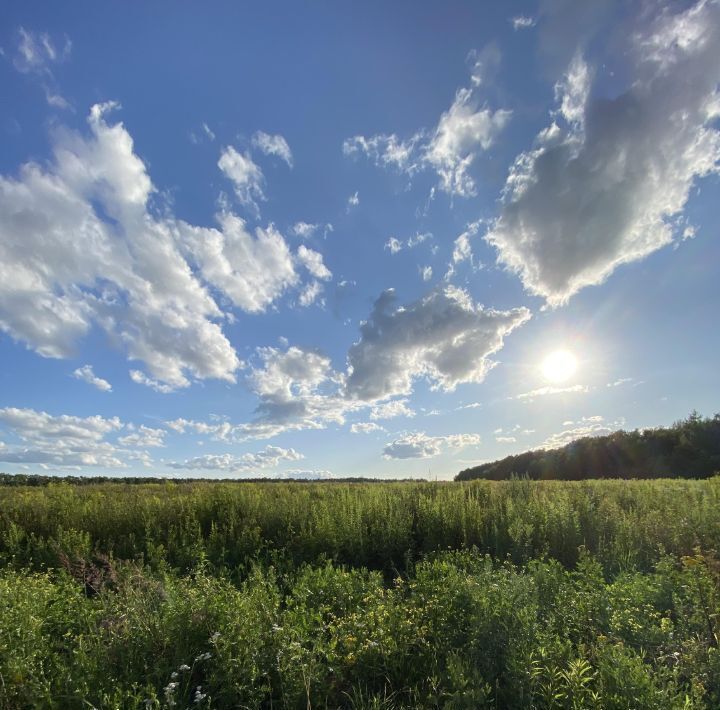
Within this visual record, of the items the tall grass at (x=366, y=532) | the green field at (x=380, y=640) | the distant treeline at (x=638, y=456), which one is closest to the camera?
the green field at (x=380, y=640)

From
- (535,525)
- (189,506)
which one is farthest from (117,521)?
A: (535,525)

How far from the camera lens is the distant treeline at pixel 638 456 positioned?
31.9 m

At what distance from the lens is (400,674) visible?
11.3 ft

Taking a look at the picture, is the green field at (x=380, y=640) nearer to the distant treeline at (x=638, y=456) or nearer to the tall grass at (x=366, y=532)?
the tall grass at (x=366, y=532)

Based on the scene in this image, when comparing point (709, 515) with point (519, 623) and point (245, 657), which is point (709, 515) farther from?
point (245, 657)

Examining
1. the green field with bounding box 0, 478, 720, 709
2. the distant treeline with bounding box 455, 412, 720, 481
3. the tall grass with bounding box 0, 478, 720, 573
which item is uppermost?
the distant treeline with bounding box 455, 412, 720, 481

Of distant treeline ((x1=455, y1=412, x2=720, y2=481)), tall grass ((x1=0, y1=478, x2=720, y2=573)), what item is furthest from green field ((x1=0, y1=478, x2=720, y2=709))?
distant treeline ((x1=455, y1=412, x2=720, y2=481))

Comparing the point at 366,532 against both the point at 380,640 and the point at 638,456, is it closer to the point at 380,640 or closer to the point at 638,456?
the point at 380,640

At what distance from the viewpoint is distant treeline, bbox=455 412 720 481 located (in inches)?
1256

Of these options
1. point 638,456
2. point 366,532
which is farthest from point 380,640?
point 638,456

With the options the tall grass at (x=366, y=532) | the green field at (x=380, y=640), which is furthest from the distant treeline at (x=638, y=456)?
the green field at (x=380, y=640)

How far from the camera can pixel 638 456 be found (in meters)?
36.4

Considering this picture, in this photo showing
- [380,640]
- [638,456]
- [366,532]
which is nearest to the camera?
[380,640]

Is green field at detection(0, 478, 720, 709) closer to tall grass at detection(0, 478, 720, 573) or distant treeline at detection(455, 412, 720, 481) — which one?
tall grass at detection(0, 478, 720, 573)
